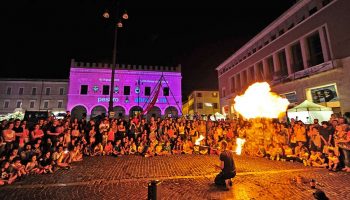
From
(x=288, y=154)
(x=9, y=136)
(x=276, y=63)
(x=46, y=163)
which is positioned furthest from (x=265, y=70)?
(x=9, y=136)

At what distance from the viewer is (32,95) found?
1588 inches

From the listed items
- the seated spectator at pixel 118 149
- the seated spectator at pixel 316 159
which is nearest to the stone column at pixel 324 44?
the seated spectator at pixel 316 159

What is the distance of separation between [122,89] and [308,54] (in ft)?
96.4

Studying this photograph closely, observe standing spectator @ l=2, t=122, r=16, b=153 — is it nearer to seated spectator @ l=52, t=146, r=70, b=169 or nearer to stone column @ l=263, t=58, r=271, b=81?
seated spectator @ l=52, t=146, r=70, b=169

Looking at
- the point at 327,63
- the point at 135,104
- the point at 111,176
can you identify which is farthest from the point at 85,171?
the point at 135,104

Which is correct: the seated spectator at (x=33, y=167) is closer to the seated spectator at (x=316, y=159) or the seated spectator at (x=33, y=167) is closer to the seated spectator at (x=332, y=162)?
the seated spectator at (x=316, y=159)

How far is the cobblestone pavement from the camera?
531 centimetres

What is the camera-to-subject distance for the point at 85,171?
25.5ft

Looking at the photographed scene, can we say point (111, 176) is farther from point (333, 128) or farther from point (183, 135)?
point (333, 128)

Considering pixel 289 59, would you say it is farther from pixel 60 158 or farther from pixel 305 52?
pixel 60 158

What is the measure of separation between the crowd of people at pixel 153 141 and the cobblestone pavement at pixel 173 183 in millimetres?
853

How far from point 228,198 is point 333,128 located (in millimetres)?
7246

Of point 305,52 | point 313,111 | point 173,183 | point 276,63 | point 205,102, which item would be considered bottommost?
point 173,183

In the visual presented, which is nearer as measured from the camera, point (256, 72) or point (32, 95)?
point (256, 72)
